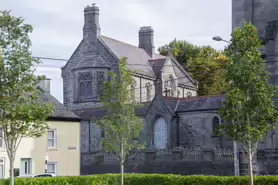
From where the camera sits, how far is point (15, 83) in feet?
81.8

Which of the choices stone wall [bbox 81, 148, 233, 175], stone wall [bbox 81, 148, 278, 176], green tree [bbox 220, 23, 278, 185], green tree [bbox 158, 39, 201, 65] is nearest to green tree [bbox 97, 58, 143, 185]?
stone wall [bbox 81, 148, 278, 176]

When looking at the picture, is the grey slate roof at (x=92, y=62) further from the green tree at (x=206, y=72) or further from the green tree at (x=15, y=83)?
the green tree at (x=15, y=83)

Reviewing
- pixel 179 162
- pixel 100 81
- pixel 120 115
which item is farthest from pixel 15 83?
pixel 100 81

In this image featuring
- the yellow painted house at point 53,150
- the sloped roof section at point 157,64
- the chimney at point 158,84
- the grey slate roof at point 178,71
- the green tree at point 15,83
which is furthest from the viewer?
the grey slate roof at point 178,71

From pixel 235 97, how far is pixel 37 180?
10896mm

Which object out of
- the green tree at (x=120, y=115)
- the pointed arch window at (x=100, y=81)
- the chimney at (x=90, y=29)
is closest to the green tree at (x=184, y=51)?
the chimney at (x=90, y=29)

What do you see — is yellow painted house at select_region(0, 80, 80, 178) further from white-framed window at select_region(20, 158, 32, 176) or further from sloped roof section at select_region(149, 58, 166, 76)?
sloped roof section at select_region(149, 58, 166, 76)

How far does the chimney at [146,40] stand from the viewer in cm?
7725

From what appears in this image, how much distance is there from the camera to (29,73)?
2522cm

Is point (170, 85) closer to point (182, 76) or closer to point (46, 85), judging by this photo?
point (182, 76)

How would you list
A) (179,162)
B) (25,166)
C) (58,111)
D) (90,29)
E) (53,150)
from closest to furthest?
(25,166)
(53,150)
(58,111)
(179,162)
(90,29)

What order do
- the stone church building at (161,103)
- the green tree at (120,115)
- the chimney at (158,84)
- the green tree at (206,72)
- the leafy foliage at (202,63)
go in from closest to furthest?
the green tree at (120,115)
the stone church building at (161,103)
the chimney at (158,84)
the green tree at (206,72)
the leafy foliage at (202,63)

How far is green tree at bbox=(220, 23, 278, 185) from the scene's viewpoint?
982 inches

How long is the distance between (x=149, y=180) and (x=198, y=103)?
22015 millimetres
